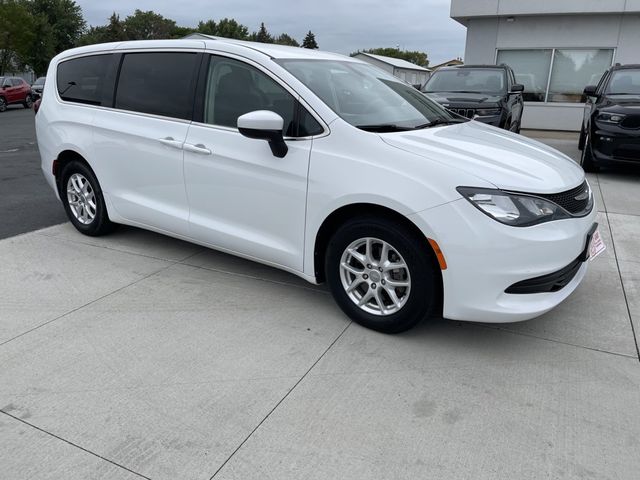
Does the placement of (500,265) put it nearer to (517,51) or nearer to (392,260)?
(392,260)

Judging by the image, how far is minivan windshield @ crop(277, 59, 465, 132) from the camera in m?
3.58

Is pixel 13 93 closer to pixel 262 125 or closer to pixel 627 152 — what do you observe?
pixel 627 152

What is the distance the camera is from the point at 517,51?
1594 cm

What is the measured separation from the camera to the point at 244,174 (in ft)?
12.2

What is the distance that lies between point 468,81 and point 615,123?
2.70 meters

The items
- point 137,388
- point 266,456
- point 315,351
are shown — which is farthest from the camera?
point 315,351

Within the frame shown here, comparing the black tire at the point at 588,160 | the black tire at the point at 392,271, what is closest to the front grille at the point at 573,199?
the black tire at the point at 392,271

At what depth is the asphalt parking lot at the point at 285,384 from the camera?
2.37m

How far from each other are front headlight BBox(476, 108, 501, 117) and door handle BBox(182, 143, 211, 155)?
5917mm

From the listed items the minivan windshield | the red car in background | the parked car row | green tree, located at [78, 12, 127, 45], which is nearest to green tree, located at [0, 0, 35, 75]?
the parked car row

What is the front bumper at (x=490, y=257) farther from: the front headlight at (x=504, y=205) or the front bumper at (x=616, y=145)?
the front bumper at (x=616, y=145)

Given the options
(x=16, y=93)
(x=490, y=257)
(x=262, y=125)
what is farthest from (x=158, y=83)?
(x=16, y=93)

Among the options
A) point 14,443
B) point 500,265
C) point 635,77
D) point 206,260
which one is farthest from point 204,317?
point 635,77

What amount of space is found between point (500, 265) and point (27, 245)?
4244 millimetres
